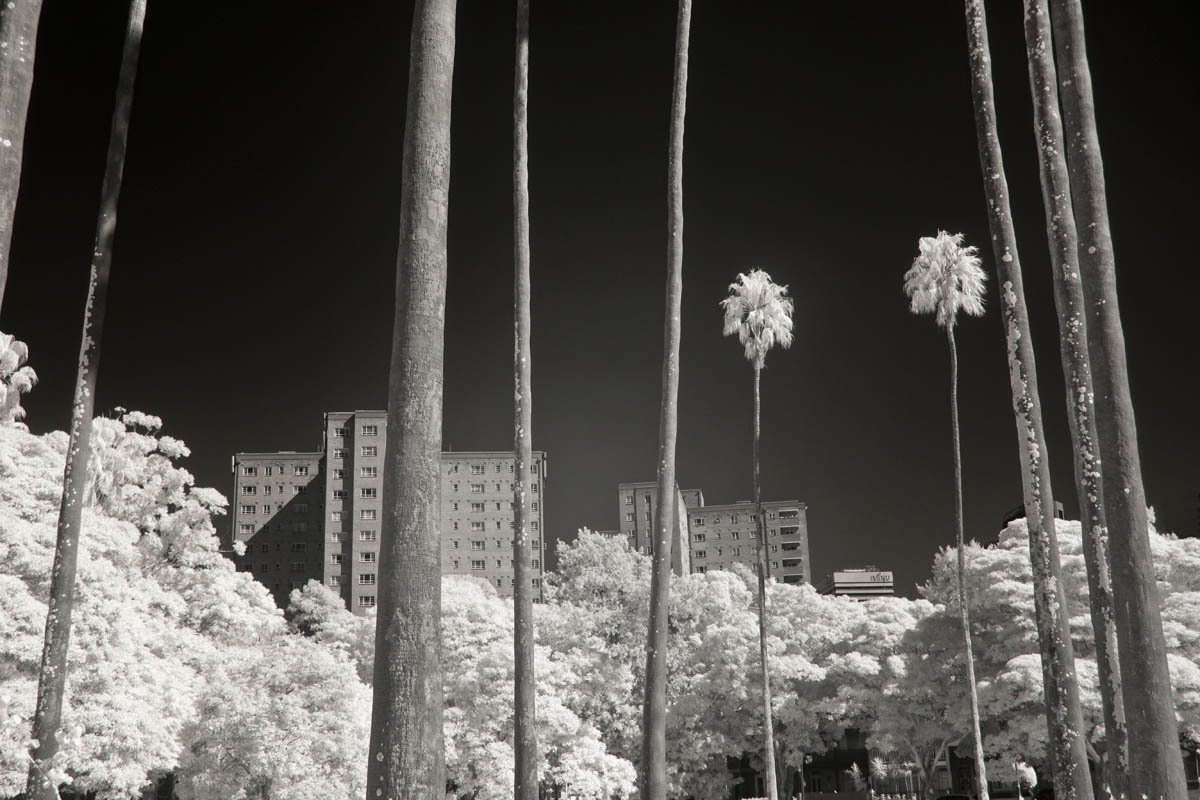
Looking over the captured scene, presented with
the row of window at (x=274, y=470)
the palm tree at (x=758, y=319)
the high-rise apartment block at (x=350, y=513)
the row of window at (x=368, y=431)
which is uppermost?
the row of window at (x=368, y=431)

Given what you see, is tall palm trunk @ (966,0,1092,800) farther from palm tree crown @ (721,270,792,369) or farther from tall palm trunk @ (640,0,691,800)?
palm tree crown @ (721,270,792,369)

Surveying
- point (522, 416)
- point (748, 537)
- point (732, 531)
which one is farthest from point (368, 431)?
point (522, 416)

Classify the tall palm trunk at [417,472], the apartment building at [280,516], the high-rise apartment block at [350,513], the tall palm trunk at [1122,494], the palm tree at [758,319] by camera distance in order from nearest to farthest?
1. the tall palm trunk at [417,472]
2. the tall palm trunk at [1122,494]
3. the palm tree at [758,319]
4. the high-rise apartment block at [350,513]
5. the apartment building at [280,516]

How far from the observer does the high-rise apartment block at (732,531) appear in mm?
168625

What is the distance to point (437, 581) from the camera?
7.58 meters

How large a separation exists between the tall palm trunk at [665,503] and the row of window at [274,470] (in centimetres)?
13564

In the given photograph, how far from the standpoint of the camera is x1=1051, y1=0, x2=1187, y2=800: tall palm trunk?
32.2 feet

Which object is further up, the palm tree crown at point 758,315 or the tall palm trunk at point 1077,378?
the palm tree crown at point 758,315

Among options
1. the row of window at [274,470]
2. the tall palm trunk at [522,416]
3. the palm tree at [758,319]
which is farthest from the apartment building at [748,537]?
the tall palm trunk at [522,416]

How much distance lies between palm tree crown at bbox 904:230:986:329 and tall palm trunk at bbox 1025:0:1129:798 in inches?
1051

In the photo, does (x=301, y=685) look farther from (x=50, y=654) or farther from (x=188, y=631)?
(x=50, y=654)

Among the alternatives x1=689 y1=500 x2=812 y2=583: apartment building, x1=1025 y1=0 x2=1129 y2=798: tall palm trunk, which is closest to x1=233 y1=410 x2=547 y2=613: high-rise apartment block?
x1=689 y1=500 x2=812 y2=583: apartment building

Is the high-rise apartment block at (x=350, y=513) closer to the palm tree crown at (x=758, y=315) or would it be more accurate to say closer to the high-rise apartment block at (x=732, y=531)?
the high-rise apartment block at (x=732, y=531)

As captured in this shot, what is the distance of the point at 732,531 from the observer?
173250 mm
